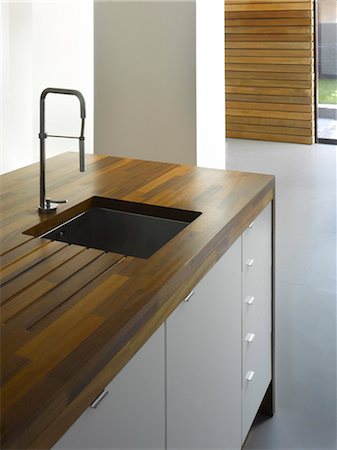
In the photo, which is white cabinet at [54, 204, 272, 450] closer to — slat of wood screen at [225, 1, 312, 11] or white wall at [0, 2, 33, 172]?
white wall at [0, 2, 33, 172]

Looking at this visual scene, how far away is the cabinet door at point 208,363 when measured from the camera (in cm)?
170

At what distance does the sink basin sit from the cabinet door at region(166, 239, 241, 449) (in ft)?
0.78

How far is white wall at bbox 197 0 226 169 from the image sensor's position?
502 centimetres

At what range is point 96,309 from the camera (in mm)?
1494

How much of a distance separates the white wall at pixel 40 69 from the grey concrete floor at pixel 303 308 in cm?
160

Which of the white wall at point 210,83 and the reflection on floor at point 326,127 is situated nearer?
the white wall at point 210,83

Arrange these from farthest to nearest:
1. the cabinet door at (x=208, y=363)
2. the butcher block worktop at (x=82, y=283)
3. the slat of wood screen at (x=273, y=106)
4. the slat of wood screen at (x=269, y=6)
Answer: the slat of wood screen at (x=273, y=106)
the slat of wood screen at (x=269, y=6)
the cabinet door at (x=208, y=363)
the butcher block worktop at (x=82, y=283)

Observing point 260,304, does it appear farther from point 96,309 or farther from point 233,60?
point 233,60

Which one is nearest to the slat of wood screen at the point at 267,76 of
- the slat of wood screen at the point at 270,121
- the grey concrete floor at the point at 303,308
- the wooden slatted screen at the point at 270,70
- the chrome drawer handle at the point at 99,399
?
the wooden slatted screen at the point at 270,70

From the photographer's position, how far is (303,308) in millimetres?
3705

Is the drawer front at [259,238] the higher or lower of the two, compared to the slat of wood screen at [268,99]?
lower

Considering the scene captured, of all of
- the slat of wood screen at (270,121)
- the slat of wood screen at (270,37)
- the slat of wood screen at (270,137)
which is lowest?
the slat of wood screen at (270,137)

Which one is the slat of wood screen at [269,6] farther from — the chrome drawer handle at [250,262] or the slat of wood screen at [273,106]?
the chrome drawer handle at [250,262]

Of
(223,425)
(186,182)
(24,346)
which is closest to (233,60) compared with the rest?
(186,182)
